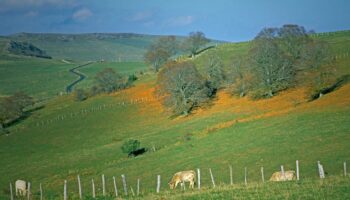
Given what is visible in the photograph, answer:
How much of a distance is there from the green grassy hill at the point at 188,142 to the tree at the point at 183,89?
9.84ft

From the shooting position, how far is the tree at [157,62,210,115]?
88000 millimetres

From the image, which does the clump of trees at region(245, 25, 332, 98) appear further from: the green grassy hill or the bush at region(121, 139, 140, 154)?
the bush at region(121, 139, 140, 154)

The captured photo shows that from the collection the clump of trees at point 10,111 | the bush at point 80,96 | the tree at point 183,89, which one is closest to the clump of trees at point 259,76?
the tree at point 183,89

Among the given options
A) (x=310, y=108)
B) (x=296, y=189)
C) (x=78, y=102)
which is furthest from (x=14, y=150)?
(x=296, y=189)

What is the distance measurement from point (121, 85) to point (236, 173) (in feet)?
292

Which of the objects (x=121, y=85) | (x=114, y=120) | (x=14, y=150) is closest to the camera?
(x=14, y=150)

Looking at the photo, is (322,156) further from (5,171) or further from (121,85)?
(121,85)

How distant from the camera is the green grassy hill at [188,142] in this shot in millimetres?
41625

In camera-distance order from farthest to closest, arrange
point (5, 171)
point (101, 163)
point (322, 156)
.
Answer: point (5, 171)
point (101, 163)
point (322, 156)

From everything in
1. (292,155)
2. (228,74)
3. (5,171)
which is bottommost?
(5,171)

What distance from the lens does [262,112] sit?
7031 cm

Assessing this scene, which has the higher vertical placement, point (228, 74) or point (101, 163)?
point (228, 74)

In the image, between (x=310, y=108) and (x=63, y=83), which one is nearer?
(x=310, y=108)

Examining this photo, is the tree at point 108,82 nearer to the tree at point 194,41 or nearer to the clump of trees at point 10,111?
the clump of trees at point 10,111
